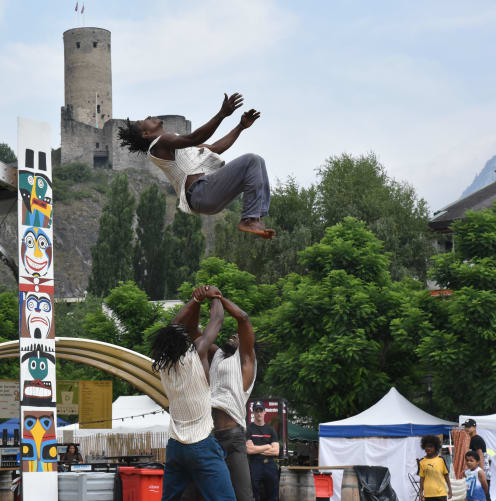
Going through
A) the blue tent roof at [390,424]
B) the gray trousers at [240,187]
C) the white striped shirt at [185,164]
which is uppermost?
the white striped shirt at [185,164]

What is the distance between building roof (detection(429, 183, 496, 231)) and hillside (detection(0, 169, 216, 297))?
207 feet

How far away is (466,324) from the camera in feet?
84.4

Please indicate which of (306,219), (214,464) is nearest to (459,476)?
(214,464)

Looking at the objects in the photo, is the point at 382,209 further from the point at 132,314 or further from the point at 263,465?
the point at 263,465

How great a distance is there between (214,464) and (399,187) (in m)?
49.5

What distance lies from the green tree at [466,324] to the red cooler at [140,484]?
13.7 m

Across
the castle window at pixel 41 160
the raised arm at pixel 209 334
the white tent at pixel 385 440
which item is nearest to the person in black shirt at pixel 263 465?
the raised arm at pixel 209 334

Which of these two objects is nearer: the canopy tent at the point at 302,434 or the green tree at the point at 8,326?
the canopy tent at the point at 302,434

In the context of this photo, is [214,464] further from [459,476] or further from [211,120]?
[459,476]

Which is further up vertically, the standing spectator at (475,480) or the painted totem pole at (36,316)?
the painted totem pole at (36,316)

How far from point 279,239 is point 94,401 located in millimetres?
25552

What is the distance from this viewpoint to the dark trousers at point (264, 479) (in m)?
11.8

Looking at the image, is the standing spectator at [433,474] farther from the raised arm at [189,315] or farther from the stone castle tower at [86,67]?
the stone castle tower at [86,67]

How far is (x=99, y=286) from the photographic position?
75.8m
